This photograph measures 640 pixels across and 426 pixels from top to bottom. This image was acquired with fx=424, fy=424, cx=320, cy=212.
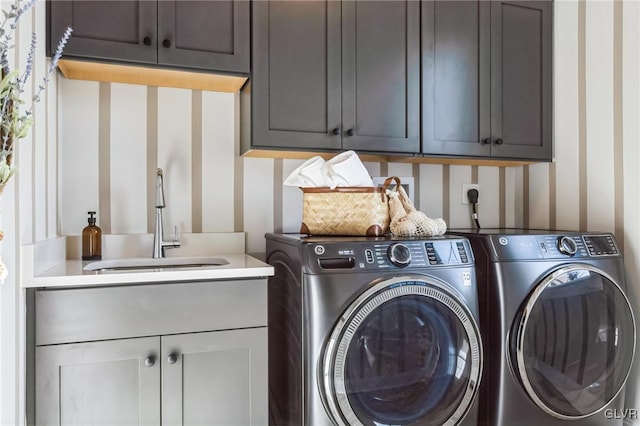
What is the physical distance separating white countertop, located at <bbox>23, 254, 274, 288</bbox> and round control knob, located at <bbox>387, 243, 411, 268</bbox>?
0.43 m

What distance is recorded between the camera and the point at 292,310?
151cm

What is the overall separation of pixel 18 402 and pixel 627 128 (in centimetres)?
250

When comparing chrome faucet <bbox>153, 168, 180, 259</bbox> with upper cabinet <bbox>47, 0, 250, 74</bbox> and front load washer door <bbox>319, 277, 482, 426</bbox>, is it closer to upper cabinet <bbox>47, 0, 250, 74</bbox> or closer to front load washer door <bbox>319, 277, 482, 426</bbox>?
upper cabinet <bbox>47, 0, 250, 74</bbox>

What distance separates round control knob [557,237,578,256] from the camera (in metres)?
1.69

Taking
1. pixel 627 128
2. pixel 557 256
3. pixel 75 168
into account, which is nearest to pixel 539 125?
pixel 627 128

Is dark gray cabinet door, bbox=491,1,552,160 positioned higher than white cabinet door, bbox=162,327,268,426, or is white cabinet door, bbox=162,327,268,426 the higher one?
dark gray cabinet door, bbox=491,1,552,160

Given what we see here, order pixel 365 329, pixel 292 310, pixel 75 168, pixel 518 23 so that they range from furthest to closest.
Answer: pixel 518 23, pixel 75 168, pixel 292 310, pixel 365 329

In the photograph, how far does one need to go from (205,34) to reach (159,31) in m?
0.17

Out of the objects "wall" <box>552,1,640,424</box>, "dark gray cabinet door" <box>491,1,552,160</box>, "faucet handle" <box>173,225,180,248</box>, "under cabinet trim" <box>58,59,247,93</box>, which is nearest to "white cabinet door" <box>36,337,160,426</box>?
"faucet handle" <box>173,225,180,248</box>

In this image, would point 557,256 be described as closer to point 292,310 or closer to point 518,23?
point 292,310

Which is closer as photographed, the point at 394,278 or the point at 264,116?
the point at 394,278

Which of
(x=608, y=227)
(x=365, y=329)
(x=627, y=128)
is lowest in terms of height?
(x=365, y=329)

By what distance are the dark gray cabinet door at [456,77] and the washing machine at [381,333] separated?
25.4 inches

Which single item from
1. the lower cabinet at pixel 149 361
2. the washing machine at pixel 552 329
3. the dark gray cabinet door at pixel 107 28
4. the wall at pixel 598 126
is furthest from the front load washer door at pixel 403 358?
the dark gray cabinet door at pixel 107 28
